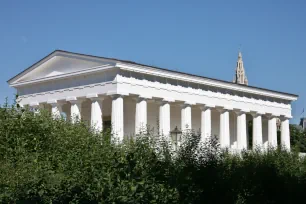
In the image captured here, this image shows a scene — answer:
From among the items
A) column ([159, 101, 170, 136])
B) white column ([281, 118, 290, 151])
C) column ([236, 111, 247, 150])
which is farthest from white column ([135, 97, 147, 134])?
white column ([281, 118, 290, 151])

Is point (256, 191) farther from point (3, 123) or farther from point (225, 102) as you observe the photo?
point (225, 102)

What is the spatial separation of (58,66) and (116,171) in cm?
4091

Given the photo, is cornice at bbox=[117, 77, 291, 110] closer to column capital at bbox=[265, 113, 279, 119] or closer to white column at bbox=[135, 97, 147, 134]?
column capital at bbox=[265, 113, 279, 119]

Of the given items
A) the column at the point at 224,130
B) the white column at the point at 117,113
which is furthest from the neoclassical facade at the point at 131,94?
the column at the point at 224,130

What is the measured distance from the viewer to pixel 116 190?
832 inches

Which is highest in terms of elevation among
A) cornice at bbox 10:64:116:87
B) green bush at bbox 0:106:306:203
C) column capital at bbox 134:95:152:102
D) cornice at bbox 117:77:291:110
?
cornice at bbox 10:64:116:87

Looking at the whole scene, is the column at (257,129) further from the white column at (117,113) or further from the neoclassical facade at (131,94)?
the white column at (117,113)

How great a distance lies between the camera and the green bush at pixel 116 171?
2177 centimetres

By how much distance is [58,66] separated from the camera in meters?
62.1

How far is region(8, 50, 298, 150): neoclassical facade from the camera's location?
182ft

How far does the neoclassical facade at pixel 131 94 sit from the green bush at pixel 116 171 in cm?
1999

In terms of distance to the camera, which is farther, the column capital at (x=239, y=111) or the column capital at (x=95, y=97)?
the column capital at (x=239, y=111)

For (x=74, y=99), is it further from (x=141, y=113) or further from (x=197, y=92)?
(x=197, y=92)

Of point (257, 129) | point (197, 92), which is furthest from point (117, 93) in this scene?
point (257, 129)
